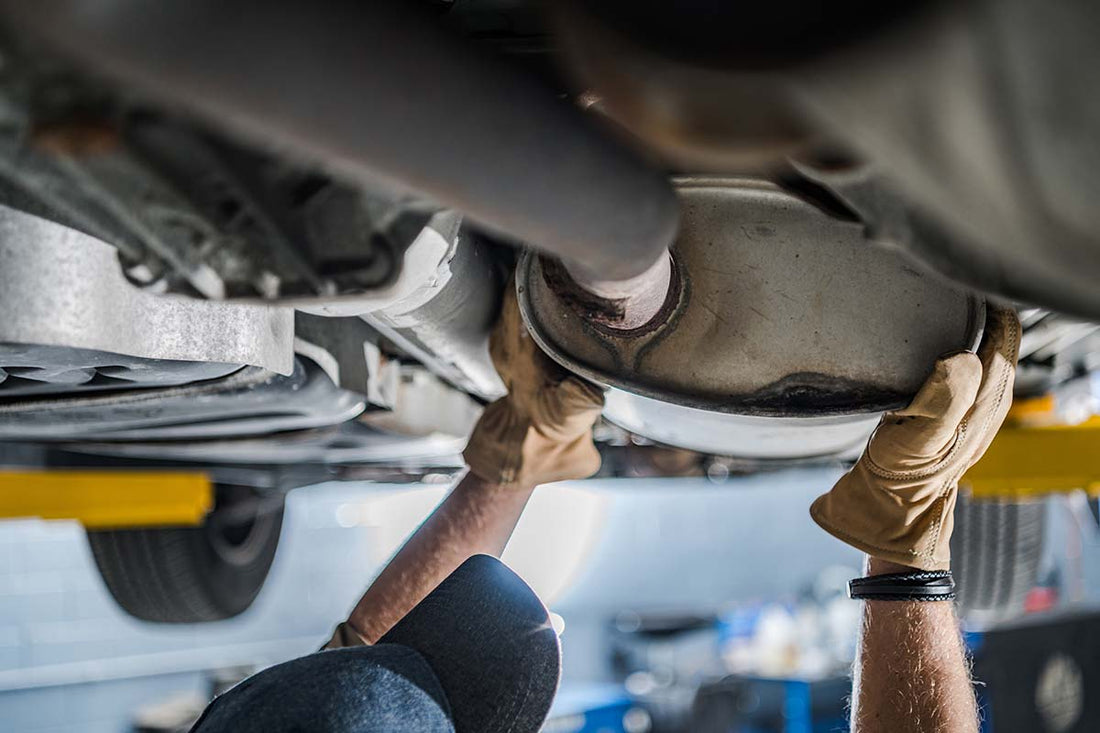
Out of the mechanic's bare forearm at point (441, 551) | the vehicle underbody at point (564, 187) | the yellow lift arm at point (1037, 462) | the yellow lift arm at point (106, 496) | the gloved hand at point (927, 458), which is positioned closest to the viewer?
the vehicle underbody at point (564, 187)

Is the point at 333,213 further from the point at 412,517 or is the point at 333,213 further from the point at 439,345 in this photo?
the point at 412,517

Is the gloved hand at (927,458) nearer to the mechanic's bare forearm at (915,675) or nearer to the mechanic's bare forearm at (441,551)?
the mechanic's bare forearm at (915,675)

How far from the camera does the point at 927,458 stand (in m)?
0.92

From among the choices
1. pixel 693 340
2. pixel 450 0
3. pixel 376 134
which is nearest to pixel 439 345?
pixel 693 340

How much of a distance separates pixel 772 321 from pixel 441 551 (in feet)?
1.85

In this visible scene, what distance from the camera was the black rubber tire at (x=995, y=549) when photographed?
7.09 ft

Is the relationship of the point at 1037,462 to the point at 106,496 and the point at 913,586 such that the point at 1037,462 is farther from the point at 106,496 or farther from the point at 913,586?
the point at 106,496

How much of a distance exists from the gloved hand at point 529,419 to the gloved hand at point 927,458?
30cm

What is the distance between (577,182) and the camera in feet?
1.50

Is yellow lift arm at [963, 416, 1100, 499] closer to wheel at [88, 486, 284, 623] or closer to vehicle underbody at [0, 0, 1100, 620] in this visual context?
vehicle underbody at [0, 0, 1100, 620]

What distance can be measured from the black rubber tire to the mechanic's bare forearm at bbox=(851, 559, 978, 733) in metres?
1.21

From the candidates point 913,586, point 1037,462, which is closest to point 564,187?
point 913,586

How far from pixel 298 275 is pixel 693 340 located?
446 mm

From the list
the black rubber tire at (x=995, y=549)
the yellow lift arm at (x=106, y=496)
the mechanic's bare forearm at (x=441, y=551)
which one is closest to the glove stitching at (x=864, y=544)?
the mechanic's bare forearm at (x=441, y=551)
